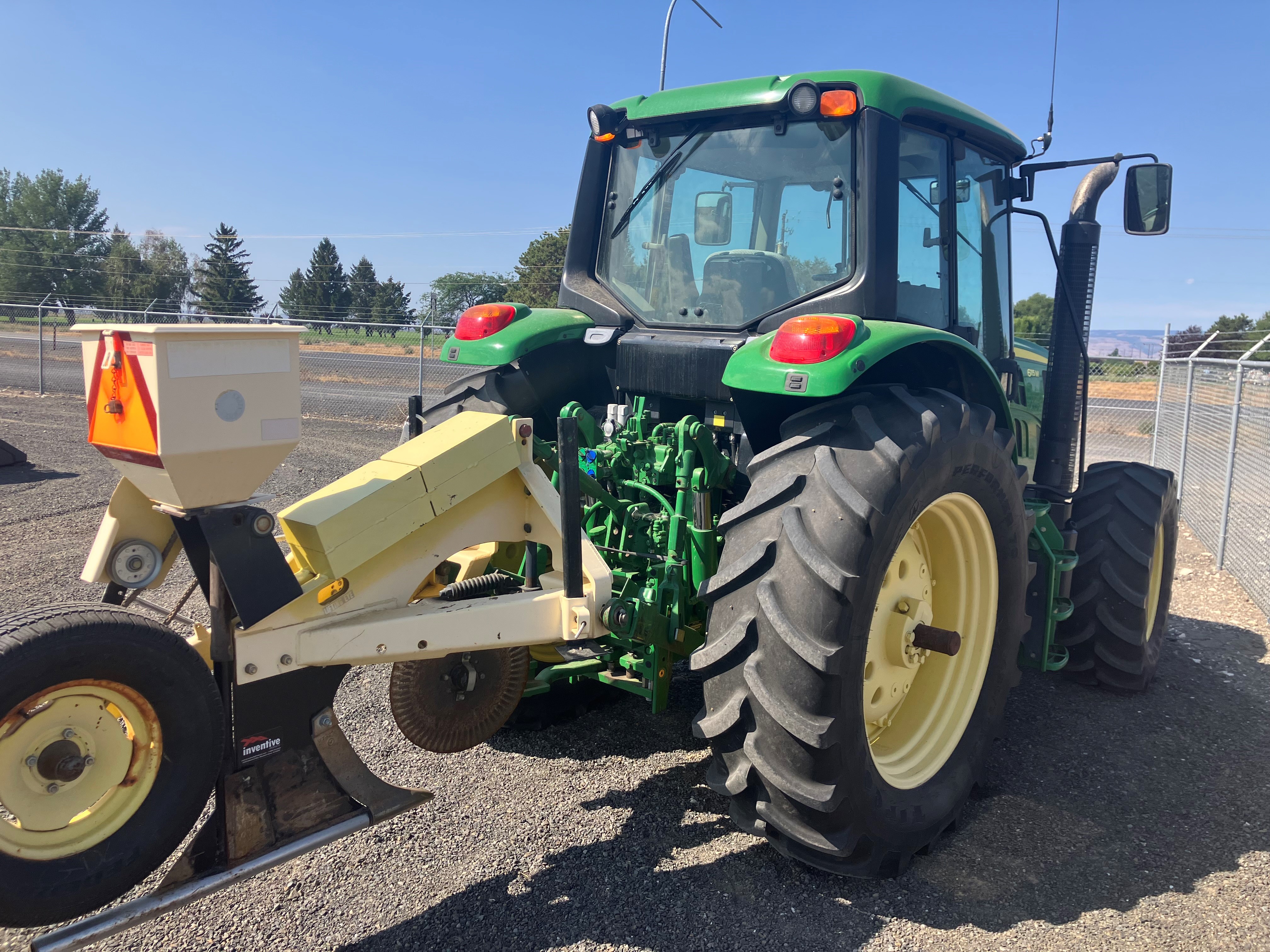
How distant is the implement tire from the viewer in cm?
431

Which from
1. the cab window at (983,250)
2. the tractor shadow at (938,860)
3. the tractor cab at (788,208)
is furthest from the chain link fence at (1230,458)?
the tractor cab at (788,208)

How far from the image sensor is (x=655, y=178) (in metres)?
3.62

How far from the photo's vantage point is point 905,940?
245 centimetres

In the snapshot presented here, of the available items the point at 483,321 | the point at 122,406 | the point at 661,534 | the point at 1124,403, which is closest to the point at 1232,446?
the point at 661,534

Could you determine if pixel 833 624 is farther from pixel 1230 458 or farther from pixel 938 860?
pixel 1230 458

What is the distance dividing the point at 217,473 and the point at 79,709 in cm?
57

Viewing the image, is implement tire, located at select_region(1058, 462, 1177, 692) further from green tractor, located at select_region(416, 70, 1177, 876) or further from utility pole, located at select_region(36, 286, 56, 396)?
utility pole, located at select_region(36, 286, 56, 396)

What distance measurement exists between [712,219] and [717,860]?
7.96ft

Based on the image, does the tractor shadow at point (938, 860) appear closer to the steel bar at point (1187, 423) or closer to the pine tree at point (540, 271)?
the steel bar at point (1187, 423)

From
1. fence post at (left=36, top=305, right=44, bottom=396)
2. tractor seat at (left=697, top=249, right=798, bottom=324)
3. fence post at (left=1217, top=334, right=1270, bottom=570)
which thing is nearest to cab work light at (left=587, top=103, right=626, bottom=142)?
tractor seat at (left=697, top=249, right=798, bottom=324)

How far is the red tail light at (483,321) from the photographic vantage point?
12.0 ft

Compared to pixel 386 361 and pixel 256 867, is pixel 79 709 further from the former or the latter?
pixel 386 361

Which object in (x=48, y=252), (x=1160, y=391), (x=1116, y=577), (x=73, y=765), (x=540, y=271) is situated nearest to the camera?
(x=73, y=765)

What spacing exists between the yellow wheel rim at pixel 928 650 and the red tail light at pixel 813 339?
0.67 metres
